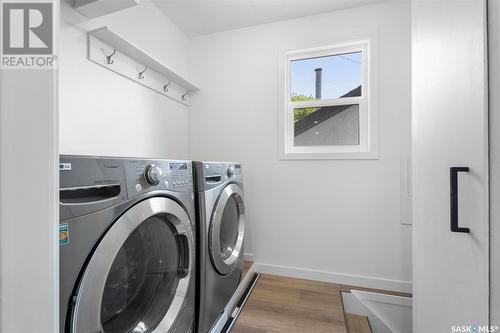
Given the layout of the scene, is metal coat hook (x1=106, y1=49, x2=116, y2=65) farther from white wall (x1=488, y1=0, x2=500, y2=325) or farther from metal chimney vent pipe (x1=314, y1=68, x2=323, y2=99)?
white wall (x1=488, y1=0, x2=500, y2=325)

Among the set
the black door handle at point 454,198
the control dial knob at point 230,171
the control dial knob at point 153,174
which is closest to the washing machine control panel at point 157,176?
the control dial knob at point 153,174

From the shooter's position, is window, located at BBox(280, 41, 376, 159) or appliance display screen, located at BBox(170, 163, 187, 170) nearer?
appliance display screen, located at BBox(170, 163, 187, 170)

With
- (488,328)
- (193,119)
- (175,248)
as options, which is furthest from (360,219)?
(193,119)

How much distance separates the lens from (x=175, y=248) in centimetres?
91

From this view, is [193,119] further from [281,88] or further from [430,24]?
[430,24]

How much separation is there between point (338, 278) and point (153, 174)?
1633 millimetres

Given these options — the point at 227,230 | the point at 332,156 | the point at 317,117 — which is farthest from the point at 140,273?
the point at 317,117

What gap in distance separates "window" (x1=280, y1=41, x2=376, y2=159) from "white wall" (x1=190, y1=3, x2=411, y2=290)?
0.27 ft

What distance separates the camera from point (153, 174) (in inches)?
29.5

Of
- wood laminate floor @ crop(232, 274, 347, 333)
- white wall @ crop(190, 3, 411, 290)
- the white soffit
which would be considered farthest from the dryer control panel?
the white soffit

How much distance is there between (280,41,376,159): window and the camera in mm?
1746

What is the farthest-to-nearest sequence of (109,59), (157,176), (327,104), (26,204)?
(327,104)
(109,59)
(157,176)
(26,204)

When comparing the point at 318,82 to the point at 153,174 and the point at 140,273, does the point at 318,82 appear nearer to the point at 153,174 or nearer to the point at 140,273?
the point at 153,174

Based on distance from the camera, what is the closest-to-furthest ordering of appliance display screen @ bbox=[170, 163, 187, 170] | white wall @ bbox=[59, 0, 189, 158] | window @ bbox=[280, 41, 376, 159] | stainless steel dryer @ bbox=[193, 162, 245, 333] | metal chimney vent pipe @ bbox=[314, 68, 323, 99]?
appliance display screen @ bbox=[170, 163, 187, 170], stainless steel dryer @ bbox=[193, 162, 245, 333], white wall @ bbox=[59, 0, 189, 158], window @ bbox=[280, 41, 376, 159], metal chimney vent pipe @ bbox=[314, 68, 323, 99]
